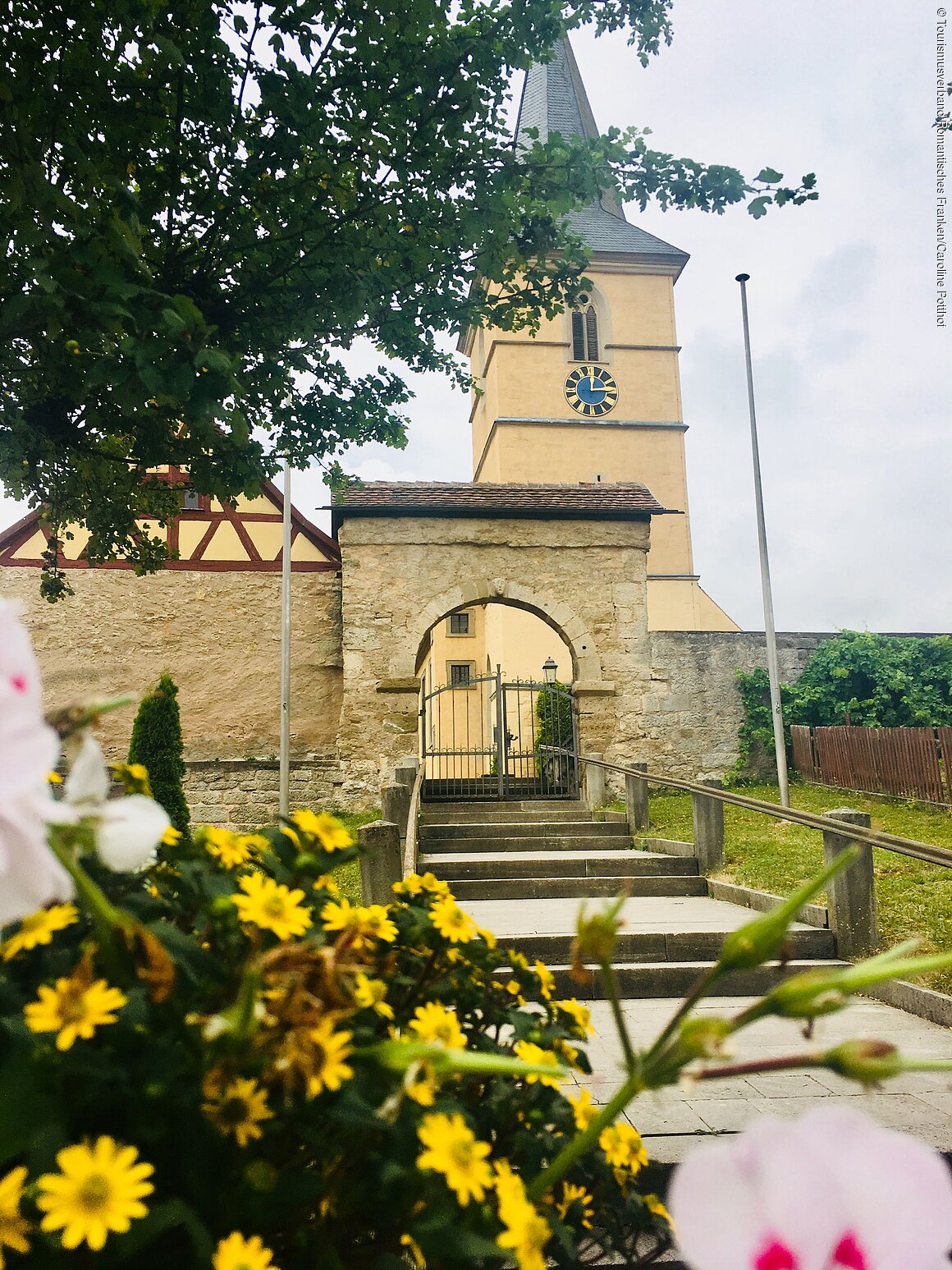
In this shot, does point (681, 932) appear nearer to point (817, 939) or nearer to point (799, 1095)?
point (817, 939)

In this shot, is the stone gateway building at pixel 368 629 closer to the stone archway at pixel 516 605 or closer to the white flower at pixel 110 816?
the stone archway at pixel 516 605

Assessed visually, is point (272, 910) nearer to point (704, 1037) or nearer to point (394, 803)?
point (704, 1037)

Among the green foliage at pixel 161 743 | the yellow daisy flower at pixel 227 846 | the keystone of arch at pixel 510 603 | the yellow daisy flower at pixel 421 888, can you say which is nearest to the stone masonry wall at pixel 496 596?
the keystone of arch at pixel 510 603

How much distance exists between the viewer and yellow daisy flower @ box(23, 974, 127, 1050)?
0.53m

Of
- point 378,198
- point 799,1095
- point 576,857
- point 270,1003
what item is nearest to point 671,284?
point 576,857

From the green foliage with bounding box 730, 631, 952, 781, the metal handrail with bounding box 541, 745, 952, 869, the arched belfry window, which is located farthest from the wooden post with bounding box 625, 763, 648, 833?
the arched belfry window

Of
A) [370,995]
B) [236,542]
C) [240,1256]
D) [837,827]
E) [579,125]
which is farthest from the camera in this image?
[579,125]

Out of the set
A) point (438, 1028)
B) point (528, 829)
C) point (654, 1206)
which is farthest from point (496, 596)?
point (438, 1028)

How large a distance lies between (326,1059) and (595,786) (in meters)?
10.2

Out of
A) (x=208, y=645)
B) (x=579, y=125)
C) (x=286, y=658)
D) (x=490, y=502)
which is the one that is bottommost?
(x=286, y=658)

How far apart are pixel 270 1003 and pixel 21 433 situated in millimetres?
4659

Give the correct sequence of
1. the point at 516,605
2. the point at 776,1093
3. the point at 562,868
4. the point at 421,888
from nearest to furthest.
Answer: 1. the point at 421,888
2. the point at 776,1093
3. the point at 562,868
4. the point at 516,605

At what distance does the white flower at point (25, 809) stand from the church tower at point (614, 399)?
21.5 meters

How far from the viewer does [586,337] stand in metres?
23.7
